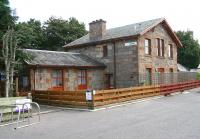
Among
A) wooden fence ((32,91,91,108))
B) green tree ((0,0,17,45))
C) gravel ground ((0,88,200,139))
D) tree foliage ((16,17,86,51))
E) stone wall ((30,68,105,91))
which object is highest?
tree foliage ((16,17,86,51))

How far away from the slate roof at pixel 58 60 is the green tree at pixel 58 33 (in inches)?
709

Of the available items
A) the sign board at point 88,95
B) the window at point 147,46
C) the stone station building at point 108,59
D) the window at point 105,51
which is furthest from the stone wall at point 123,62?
the sign board at point 88,95

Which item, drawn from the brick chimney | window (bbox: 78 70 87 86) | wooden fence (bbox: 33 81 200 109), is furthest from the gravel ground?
the brick chimney

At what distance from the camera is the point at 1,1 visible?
49.4 feet

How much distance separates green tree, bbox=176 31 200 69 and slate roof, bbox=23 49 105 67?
23925 millimetres

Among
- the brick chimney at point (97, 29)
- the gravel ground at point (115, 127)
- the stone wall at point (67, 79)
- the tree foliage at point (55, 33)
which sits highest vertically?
the tree foliage at point (55, 33)

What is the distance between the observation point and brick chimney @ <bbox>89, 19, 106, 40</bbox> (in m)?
27.1

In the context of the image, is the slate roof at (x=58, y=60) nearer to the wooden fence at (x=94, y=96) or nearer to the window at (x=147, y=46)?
the wooden fence at (x=94, y=96)

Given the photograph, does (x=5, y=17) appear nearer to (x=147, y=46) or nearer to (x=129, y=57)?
(x=129, y=57)

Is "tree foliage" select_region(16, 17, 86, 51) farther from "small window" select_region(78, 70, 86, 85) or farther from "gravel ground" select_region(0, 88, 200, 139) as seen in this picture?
"gravel ground" select_region(0, 88, 200, 139)

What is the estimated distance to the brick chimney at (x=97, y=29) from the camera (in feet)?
89.0

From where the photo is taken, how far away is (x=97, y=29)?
27.4 meters

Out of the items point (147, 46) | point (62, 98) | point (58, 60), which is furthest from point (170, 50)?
point (62, 98)

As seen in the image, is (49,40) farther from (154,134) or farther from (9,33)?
(154,134)
